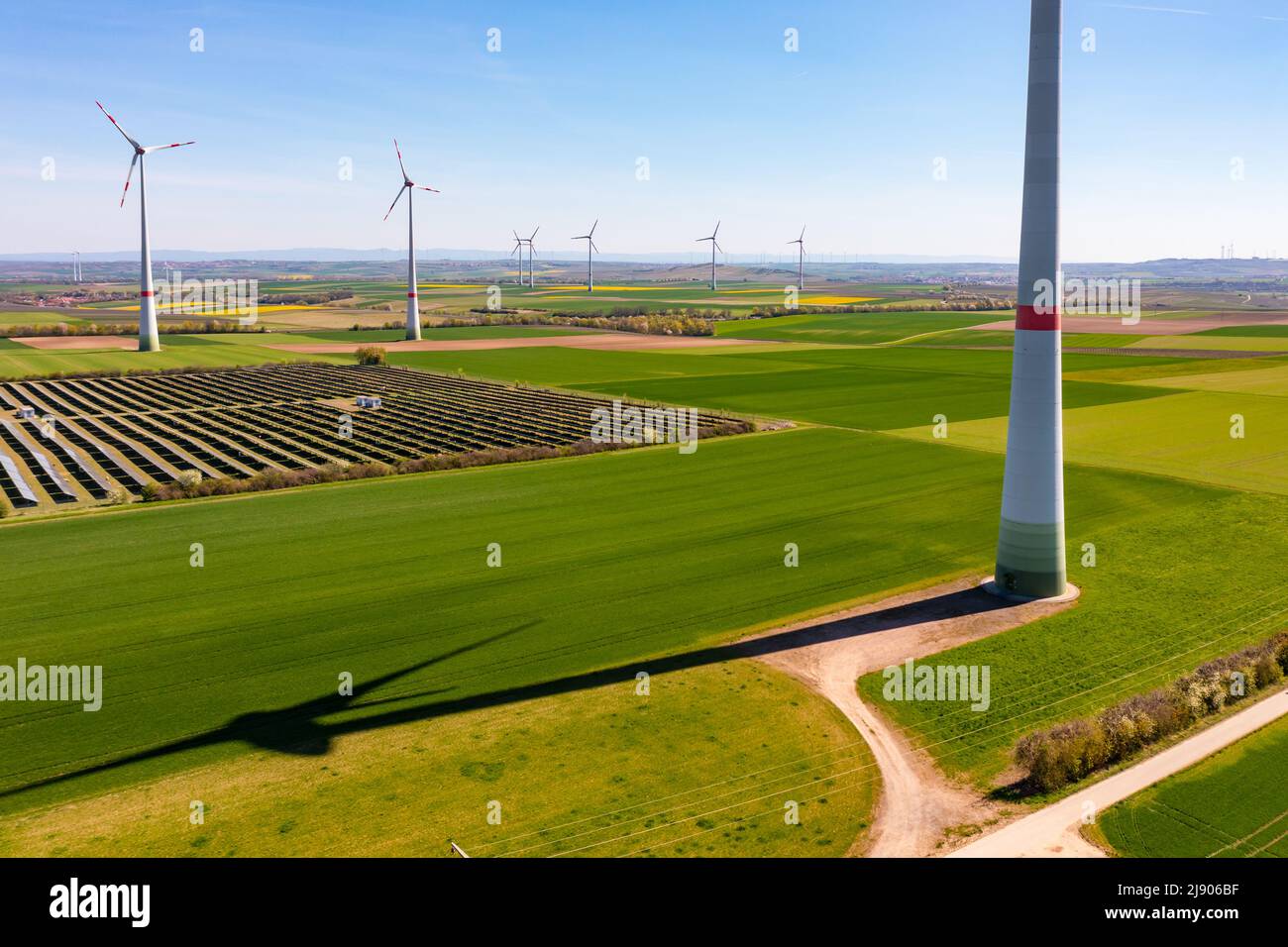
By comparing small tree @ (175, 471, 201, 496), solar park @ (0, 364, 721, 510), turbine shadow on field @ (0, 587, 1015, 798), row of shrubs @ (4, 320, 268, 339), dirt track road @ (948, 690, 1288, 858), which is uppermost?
row of shrubs @ (4, 320, 268, 339)

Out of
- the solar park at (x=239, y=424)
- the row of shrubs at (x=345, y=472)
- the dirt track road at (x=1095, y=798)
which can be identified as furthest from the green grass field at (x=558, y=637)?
the solar park at (x=239, y=424)

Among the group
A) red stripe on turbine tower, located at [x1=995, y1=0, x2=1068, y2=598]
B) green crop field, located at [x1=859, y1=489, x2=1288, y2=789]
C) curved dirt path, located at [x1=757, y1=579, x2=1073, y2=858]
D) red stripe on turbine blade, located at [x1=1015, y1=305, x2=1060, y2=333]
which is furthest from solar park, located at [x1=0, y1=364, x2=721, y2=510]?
red stripe on turbine blade, located at [x1=1015, y1=305, x2=1060, y2=333]

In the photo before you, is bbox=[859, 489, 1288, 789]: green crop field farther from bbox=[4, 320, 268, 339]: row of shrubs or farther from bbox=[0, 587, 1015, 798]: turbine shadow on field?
bbox=[4, 320, 268, 339]: row of shrubs

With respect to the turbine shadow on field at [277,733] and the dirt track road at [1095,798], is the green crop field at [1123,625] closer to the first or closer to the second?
the dirt track road at [1095,798]

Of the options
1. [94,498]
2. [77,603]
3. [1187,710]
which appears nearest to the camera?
[1187,710]
